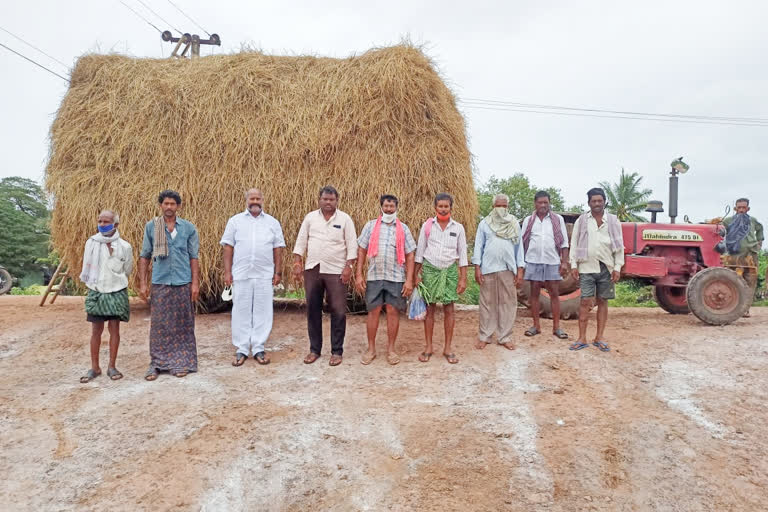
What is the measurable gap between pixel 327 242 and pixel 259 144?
216 centimetres

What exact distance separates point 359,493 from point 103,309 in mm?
2691

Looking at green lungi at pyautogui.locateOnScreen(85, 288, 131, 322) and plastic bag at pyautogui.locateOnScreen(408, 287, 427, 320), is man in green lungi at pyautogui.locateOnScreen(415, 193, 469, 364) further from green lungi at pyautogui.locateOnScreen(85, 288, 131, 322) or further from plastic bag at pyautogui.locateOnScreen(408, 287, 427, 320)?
green lungi at pyautogui.locateOnScreen(85, 288, 131, 322)

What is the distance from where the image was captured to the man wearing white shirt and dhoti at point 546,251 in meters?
5.30

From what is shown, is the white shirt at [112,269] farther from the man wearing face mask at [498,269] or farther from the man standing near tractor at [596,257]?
the man standing near tractor at [596,257]

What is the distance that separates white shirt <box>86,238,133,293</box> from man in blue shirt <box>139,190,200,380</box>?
0.47ft

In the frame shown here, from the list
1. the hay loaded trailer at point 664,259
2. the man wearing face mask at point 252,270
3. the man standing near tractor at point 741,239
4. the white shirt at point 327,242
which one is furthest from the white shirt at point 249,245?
the man standing near tractor at point 741,239

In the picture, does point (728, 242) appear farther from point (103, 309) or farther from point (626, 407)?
point (103, 309)

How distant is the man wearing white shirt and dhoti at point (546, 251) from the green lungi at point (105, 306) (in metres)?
3.90

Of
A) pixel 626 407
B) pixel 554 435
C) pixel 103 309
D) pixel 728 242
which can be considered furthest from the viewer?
pixel 728 242

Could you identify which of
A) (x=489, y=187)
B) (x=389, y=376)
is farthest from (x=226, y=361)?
(x=489, y=187)

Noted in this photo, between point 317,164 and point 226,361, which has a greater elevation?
point 317,164

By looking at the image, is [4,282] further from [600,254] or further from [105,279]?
[600,254]

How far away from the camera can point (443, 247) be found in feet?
15.3

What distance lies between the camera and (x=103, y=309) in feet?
13.3
